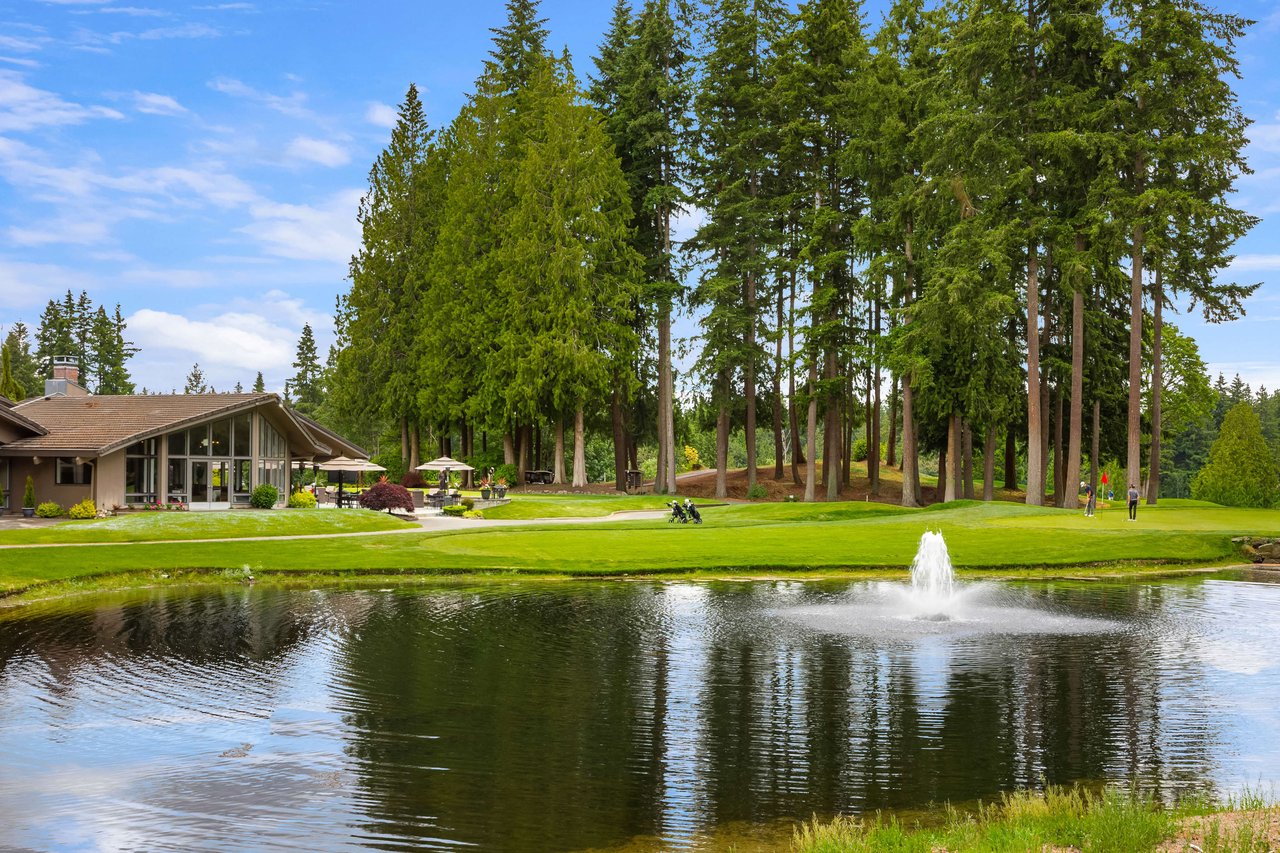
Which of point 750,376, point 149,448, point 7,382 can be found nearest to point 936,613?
point 750,376

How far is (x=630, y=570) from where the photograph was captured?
27344mm

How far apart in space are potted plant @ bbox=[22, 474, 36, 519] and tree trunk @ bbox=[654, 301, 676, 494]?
2958 cm

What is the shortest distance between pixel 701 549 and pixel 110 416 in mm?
29168

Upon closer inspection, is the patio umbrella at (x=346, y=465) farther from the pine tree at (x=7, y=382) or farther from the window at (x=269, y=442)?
the pine tree at (x=7, y=382)

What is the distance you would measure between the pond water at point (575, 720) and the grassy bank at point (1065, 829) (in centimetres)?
69

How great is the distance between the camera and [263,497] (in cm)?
4462

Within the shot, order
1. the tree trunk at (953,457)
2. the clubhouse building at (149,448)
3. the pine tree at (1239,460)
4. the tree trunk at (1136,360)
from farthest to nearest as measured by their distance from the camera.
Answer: the pine tree at (1239,460), the tree trunk at (953,457), the clubhouse building at (149,448), the tree trunk at (1136,360)

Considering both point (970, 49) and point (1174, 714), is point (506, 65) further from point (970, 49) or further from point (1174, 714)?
point (1174, 714)

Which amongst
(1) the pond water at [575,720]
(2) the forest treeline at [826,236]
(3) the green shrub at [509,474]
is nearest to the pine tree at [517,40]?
(2) the forest treeline at [826,236]

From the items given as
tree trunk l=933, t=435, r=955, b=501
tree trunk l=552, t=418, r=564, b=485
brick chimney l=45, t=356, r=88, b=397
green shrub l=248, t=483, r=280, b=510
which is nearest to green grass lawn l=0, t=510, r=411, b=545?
green shrub l=248, t=483, r=280, b=510

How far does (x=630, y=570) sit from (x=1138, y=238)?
2608cm

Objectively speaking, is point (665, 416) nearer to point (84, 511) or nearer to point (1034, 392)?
point (1034, 392)

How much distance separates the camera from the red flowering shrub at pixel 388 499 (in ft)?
149

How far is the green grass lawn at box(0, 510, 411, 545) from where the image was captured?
1218 inches
